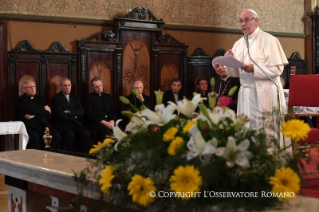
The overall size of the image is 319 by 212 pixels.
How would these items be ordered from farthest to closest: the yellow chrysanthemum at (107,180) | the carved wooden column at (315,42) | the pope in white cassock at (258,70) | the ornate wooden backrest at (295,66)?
the carved wooden column at (315,42)
the ornate wooden backrest at (295,66)
the pope in white cassock at (258,70)
the yellow chrysanthemum at (107,180)

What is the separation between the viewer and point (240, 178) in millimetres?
1667

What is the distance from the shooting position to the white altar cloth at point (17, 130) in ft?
24.9

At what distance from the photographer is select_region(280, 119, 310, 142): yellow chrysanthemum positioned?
1.75 metres

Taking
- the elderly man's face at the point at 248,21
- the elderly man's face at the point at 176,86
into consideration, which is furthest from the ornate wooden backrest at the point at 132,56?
the elderly man's face at the point at 248,21

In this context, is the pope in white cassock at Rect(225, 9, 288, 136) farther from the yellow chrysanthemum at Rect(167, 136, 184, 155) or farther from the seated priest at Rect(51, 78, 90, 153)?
the yellow chrysanthemum at Rect(167, 136, 184, 155)

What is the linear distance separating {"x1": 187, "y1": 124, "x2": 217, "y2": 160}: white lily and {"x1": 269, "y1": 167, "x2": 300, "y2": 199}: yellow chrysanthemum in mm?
211

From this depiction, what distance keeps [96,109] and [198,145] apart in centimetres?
722

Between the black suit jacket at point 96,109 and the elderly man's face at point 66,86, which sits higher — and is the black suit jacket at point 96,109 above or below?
below

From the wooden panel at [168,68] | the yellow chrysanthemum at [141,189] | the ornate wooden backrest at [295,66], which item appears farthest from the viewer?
the ornate wooden backrest at [295,66]

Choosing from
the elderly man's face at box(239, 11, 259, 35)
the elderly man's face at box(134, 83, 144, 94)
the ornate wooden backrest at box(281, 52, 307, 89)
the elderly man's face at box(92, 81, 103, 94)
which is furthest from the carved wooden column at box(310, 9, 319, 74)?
the elderly man's face at box(239, 11, 259, 35)

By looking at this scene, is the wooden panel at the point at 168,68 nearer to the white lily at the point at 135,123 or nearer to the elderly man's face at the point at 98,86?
the elderly man's face at the point at 98,86

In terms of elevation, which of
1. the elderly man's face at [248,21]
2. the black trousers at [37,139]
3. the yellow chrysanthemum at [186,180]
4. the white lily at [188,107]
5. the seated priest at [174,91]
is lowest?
the black trousers at [37,139]

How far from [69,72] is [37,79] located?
583 mm

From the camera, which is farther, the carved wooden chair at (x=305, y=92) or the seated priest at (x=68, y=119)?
the seated priest at (x=68, y=119)
